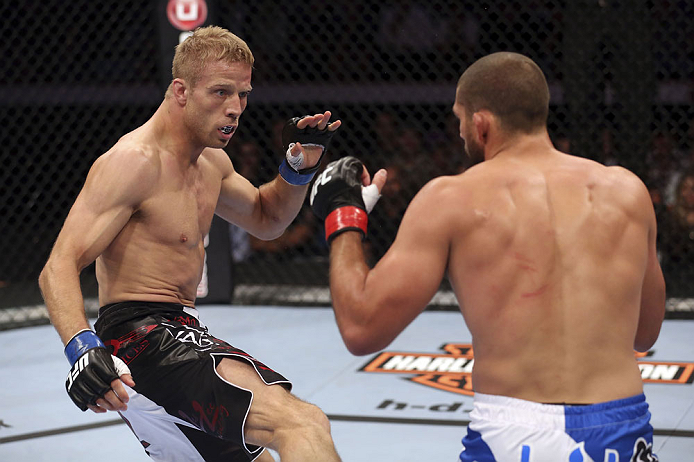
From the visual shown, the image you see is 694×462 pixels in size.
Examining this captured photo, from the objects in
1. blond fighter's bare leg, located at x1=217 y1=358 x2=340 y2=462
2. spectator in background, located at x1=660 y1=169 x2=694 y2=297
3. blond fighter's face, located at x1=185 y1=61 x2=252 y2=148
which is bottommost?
spectator in background, located at x1=660 y1=169 x2=694 y2=297

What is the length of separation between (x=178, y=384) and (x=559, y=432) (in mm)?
896

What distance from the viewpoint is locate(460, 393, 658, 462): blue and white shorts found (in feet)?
4.97

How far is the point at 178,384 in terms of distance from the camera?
204cm

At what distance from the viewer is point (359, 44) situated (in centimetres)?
611

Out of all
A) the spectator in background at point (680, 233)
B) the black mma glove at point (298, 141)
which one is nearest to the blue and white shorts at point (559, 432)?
the black mma glove at point (298, 141)

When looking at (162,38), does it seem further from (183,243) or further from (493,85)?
(493,85)

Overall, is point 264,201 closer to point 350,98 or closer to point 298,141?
point 298,141

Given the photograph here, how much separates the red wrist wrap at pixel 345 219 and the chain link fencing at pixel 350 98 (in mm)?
3343

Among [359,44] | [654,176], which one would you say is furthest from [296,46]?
[654,176]

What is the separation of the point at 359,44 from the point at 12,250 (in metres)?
2.95

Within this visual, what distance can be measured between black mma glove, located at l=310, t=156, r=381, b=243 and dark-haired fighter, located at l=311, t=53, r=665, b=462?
0.45ft

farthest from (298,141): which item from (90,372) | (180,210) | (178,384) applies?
(90,372)

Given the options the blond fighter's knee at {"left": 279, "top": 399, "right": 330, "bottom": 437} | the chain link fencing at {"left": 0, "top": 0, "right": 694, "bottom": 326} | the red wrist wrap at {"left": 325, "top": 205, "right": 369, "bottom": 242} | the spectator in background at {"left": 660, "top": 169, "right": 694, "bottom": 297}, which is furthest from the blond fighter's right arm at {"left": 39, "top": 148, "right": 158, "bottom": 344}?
the spectator in background at {"left": 660, "top": 169, "right": 694, "bottom": 297}

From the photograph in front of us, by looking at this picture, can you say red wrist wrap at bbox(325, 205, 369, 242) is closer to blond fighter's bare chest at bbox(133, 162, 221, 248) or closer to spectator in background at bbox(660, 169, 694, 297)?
blond fighter's bare chest at bbox(133, 162, 221, 248)
